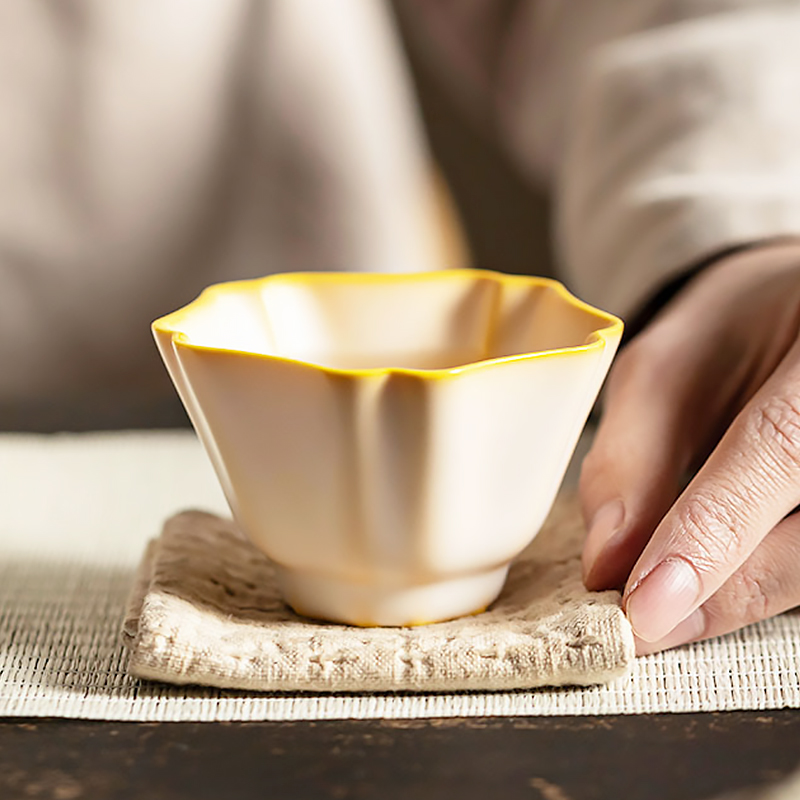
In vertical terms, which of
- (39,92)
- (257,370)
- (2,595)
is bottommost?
(2,595)

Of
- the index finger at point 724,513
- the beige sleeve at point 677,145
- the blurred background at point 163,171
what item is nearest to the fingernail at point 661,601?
the index finger at point 724,513

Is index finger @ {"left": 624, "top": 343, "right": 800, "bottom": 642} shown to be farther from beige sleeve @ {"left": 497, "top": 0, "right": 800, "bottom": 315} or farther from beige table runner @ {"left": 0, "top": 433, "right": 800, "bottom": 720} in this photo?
beige sleeve @ {"left": 497, "top": 0, "right": 800, "bottom": 315}

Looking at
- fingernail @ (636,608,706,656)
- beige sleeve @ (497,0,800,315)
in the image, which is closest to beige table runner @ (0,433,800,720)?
fingernail @ (636,608,706,656)

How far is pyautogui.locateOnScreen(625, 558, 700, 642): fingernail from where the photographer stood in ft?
1.13

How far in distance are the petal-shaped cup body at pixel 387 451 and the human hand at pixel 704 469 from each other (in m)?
0.05

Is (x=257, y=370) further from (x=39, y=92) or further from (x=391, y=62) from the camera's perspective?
(x=391, y=62)

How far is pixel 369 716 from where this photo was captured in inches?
12.8

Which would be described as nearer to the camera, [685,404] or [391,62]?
[685,404]

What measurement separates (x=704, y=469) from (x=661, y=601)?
7 centimetres

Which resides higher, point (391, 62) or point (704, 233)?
point (391, 62)

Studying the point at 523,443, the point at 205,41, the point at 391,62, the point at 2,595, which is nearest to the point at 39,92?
the point at 205,41

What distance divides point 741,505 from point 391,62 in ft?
2.31

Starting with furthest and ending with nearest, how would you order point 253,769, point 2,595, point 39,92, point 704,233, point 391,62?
point 391,62
point 39,92
point 704,233
point 2,595
point 253,769

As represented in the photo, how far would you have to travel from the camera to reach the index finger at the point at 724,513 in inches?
13.7
